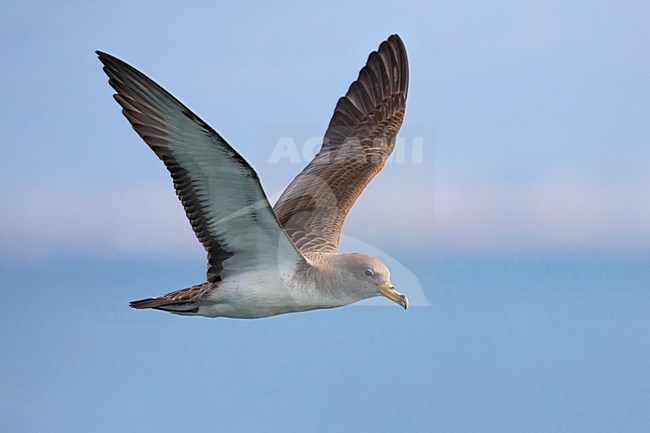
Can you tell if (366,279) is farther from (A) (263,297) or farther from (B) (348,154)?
(B) (348,154)

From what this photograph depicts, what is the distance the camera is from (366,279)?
10.6 meters

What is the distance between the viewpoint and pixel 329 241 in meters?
12.2

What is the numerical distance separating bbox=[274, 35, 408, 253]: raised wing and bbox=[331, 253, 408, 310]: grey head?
1.07 meters

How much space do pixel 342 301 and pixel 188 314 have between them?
176cm

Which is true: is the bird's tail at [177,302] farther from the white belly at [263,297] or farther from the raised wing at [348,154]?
the raised wing at [348,154]

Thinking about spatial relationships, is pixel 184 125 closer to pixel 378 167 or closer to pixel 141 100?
pixel 141 100

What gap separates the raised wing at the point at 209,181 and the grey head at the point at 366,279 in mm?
548

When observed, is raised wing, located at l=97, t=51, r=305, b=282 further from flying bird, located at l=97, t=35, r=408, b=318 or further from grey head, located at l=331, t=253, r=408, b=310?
grey head, located at l=331, t=253, r=408, b=310

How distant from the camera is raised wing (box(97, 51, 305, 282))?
9.25 meters

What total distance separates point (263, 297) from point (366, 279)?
114cm

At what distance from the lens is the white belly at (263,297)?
1059cm

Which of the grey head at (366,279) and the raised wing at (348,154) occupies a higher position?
the raised wing at (348,154)

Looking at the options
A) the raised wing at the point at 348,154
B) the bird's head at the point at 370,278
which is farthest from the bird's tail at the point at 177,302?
the bird's head at the point at 370,278

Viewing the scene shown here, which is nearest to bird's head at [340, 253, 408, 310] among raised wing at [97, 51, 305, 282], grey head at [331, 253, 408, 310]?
grey head at [331, 253, 408, 310]
